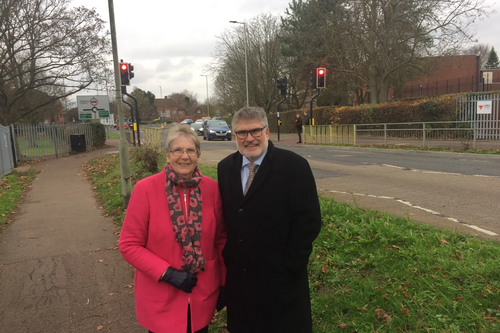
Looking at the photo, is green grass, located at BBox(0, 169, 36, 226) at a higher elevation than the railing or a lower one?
lower

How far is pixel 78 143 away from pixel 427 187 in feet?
63.1

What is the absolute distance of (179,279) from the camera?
6.80ft

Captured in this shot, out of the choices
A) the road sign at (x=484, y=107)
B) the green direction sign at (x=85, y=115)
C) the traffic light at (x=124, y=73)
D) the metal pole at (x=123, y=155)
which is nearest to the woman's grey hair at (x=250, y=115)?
the metal pole at (x=123, y=155)

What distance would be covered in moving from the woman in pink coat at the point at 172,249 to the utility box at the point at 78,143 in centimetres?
2105

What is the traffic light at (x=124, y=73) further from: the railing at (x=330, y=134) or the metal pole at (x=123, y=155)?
the metal pole at (x=123, y=155)

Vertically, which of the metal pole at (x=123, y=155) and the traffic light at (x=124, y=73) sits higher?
the traffic light at (x=124, y=73)

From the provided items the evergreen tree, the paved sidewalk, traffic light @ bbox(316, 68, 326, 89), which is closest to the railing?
traffic light @ bbox(316, 68, 326, 89)

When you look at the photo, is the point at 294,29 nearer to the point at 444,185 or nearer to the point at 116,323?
the point at 444,185

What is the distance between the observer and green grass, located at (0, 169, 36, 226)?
7.87 meters

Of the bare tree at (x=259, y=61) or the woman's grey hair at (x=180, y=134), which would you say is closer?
the woman's grey hair at (x=180, y=134)

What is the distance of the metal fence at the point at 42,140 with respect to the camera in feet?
59.6

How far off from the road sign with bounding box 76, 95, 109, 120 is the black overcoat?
22488mm

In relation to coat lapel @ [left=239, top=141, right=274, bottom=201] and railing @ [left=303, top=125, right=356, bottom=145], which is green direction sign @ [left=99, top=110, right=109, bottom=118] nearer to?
railing @ [left=303, top=125, right=356, bottom=145]

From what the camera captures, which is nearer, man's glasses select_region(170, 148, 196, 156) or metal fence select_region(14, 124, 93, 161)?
man's glasses select_region(170, 148, 196, 156)
